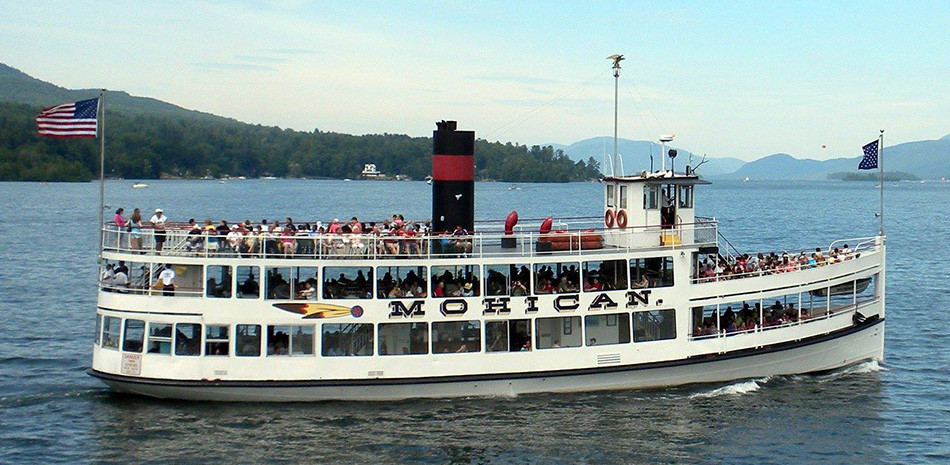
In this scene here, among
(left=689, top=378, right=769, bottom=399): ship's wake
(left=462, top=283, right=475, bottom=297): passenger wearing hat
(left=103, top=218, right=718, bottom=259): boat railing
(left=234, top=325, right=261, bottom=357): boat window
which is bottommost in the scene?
(left=689, top=378, right=769, bottom=399): ship's wake

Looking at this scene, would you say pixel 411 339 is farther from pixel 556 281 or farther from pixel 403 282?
pixel 556 281

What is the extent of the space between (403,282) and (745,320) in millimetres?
9806

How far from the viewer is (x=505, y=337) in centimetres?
2564

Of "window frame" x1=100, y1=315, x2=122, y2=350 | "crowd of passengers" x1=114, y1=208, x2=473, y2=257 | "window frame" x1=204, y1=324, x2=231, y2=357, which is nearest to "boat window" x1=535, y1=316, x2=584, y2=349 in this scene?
"crowd of passengers" x1=114, y1=208, x2=473, y2=257

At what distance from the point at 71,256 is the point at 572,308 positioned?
43.3 m

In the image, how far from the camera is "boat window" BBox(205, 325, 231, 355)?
24562 millimetres

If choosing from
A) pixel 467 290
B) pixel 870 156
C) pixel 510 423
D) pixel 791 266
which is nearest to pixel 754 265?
pixel 791 266

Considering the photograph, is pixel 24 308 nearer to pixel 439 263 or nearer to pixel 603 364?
pixel 439 263

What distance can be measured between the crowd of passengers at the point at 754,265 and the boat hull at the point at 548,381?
6.66 feet

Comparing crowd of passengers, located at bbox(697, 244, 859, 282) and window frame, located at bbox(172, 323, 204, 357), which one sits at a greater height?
crowd of passengers, located at bbox(697, 244, 859, 282)

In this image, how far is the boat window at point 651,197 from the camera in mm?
28414

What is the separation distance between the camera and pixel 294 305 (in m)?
24.8

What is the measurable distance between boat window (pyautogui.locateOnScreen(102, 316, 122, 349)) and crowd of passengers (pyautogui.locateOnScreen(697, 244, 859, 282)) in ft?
49.0

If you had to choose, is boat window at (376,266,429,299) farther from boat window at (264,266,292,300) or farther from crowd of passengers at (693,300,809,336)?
crowd of passengers at (693,300,809,336)
